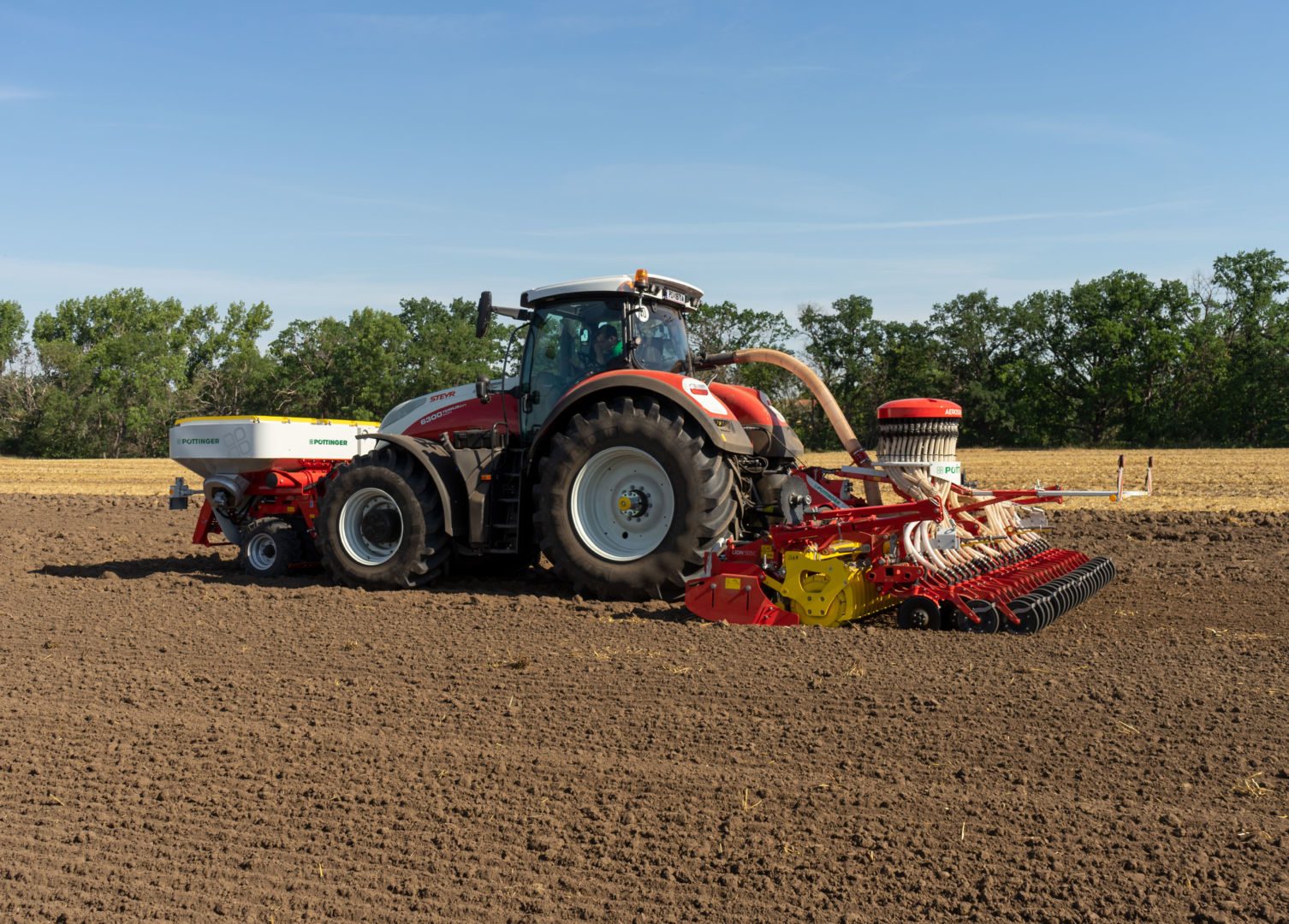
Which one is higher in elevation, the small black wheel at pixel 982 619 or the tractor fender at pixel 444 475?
the tractor fender at pixel 444 475

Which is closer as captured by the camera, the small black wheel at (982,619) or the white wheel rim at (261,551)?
the small black wheel at (982,619)

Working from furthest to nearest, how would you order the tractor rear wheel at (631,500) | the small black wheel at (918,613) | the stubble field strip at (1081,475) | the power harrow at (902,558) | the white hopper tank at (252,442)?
the stubble field strip at (1081,475) → the white hopper tank at (252,442) → the tractor rear wheel at (631,500) → the power harrow at (902,558) → the small black wheel at (918,613)

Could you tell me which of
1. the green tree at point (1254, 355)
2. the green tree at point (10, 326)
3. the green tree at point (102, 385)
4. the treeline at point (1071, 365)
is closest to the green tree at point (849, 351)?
the treeline at point (1071, 365)

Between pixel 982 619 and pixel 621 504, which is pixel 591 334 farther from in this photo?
pixel 982 619

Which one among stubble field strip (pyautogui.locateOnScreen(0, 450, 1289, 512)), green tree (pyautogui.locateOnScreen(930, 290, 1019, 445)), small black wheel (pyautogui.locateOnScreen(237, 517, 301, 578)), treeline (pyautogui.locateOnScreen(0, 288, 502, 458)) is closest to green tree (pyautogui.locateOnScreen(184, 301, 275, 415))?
treeline (pyautogui.locateOnScreen(0, 288, 502, 458))

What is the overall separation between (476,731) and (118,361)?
4693 cm

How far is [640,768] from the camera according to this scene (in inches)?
159

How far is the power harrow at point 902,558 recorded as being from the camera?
6.19m

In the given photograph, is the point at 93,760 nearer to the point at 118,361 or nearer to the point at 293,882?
the point at 293,882

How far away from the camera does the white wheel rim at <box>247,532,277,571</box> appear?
8.95 m

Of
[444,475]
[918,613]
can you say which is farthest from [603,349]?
[918,613]

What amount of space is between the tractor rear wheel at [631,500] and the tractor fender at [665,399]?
7 cm

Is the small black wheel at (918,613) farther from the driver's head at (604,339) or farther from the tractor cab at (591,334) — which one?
the driver's head at (604,339)

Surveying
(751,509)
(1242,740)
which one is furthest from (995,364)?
(1242,740)
